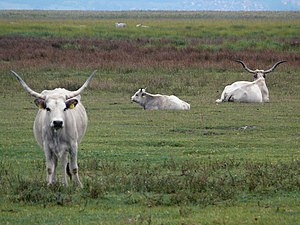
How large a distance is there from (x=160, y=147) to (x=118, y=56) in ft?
74.3

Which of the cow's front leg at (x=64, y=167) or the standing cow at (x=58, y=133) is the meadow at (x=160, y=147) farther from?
the standing cow at (x=58, y=133)

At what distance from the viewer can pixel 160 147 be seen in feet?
50.1

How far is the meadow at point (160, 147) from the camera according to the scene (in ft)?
30.8

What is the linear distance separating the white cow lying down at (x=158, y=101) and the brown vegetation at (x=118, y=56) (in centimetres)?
997

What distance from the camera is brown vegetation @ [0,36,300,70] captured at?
113 feet

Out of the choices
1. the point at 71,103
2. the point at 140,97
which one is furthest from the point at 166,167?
the point at 140,97

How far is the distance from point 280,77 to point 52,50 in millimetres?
13315

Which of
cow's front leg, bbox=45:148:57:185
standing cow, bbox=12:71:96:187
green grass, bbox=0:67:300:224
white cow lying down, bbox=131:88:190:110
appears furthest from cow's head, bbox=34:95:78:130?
white cow lying down, bbox=131:88:190:110

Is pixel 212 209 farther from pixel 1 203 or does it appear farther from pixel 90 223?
pixel 1 203

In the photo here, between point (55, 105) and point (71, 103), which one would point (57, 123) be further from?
point (71, 103)

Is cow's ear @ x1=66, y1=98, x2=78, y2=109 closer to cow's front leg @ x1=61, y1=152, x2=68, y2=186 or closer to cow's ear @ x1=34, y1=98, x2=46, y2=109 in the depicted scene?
cow's ear @ x1=34, y1=98, x2=46, y2=109

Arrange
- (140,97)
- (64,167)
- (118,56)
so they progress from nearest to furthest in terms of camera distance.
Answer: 1. (64,167)
2. (140,97)
3. (118,56)

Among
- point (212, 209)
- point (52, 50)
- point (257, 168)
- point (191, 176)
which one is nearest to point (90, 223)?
point (212, 209)

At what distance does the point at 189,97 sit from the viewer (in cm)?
2567
